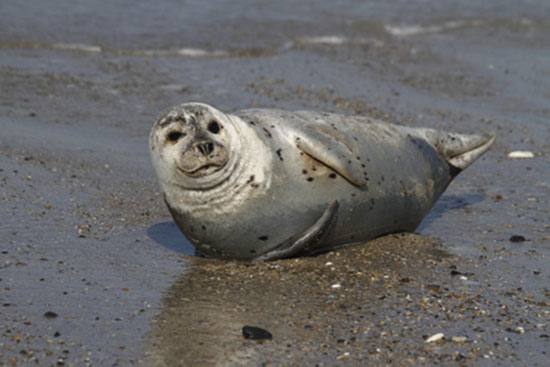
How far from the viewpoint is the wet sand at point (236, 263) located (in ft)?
12.1

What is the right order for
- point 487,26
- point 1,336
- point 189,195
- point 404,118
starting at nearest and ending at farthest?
1. point 1,336
2. point 189,195
3. point 404,118
4. point 487,26

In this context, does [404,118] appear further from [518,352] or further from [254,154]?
[518,352]

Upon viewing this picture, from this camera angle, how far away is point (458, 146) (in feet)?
20.1

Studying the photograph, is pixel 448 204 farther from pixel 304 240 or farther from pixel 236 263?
pixel 236 263

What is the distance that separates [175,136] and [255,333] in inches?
53.1

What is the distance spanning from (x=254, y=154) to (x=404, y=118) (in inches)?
162

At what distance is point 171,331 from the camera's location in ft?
12.3

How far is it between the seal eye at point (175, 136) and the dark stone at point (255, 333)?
4.18 ft

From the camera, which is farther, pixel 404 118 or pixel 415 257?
pixel 404 118

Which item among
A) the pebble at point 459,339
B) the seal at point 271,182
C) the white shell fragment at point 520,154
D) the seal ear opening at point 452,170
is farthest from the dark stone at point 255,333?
the white shell fragment at point 520,154

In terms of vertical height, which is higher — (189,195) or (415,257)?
(189,195)

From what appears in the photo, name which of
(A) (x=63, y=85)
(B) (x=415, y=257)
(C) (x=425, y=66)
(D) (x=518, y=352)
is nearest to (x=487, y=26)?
(C) (x=425, y=66)

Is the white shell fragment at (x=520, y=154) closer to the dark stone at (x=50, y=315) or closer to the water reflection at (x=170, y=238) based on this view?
the water reflection at (x=170, y=238)

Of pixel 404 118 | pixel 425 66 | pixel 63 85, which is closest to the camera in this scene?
pixel 404 118
